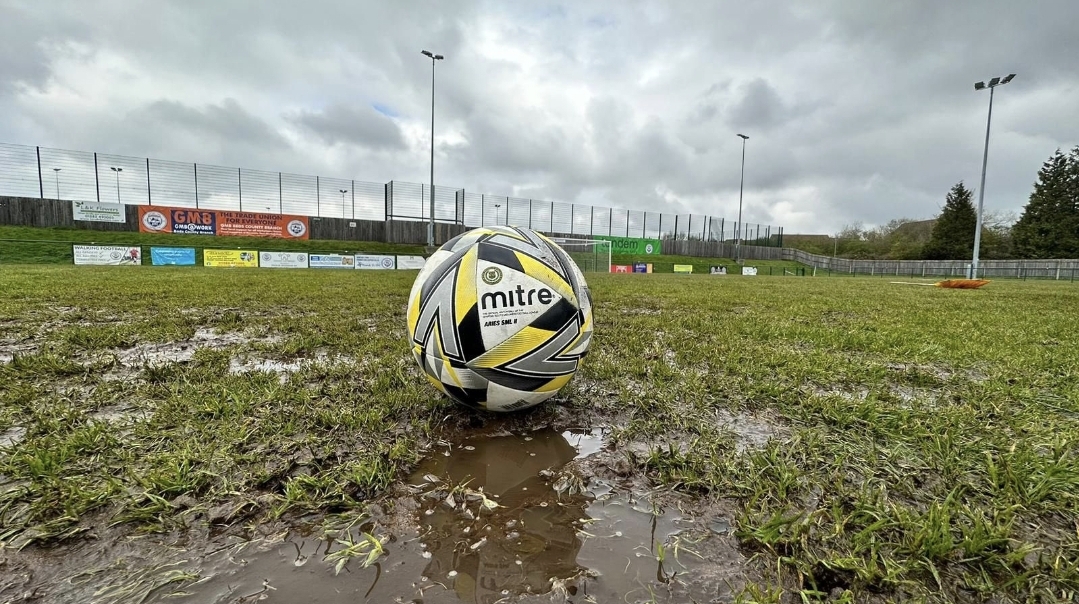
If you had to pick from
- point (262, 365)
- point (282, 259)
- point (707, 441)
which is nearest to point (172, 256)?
point (282, 259)

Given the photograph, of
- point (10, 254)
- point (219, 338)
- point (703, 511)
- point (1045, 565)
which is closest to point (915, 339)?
point (1045, 565)

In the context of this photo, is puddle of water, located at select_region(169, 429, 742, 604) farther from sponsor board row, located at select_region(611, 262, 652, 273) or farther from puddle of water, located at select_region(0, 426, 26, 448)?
sponsor board row, located at select_region(611, 262, 652, 273)

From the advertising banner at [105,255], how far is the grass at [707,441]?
29988mm

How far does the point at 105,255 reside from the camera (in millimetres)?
27156

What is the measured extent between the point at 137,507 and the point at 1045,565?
3188 mm

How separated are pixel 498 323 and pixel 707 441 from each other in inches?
50.9

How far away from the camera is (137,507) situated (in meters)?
1.72

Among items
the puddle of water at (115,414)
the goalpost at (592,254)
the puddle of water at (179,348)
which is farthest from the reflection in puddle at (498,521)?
the goalpost at (592,254)

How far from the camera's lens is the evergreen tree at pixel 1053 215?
4991 cm

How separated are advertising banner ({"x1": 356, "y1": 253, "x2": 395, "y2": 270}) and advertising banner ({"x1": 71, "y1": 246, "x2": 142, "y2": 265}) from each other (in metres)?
12.9

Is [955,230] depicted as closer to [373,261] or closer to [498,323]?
[373,261]

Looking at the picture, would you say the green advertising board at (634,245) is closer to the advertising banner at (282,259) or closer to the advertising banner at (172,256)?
the advertising banner at (282,259)

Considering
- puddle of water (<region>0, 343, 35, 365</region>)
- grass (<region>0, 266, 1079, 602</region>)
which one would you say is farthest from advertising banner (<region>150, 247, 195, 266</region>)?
puddle of water (<region>0, 343, 35, 365</region>)

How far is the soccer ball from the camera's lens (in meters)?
2.51
